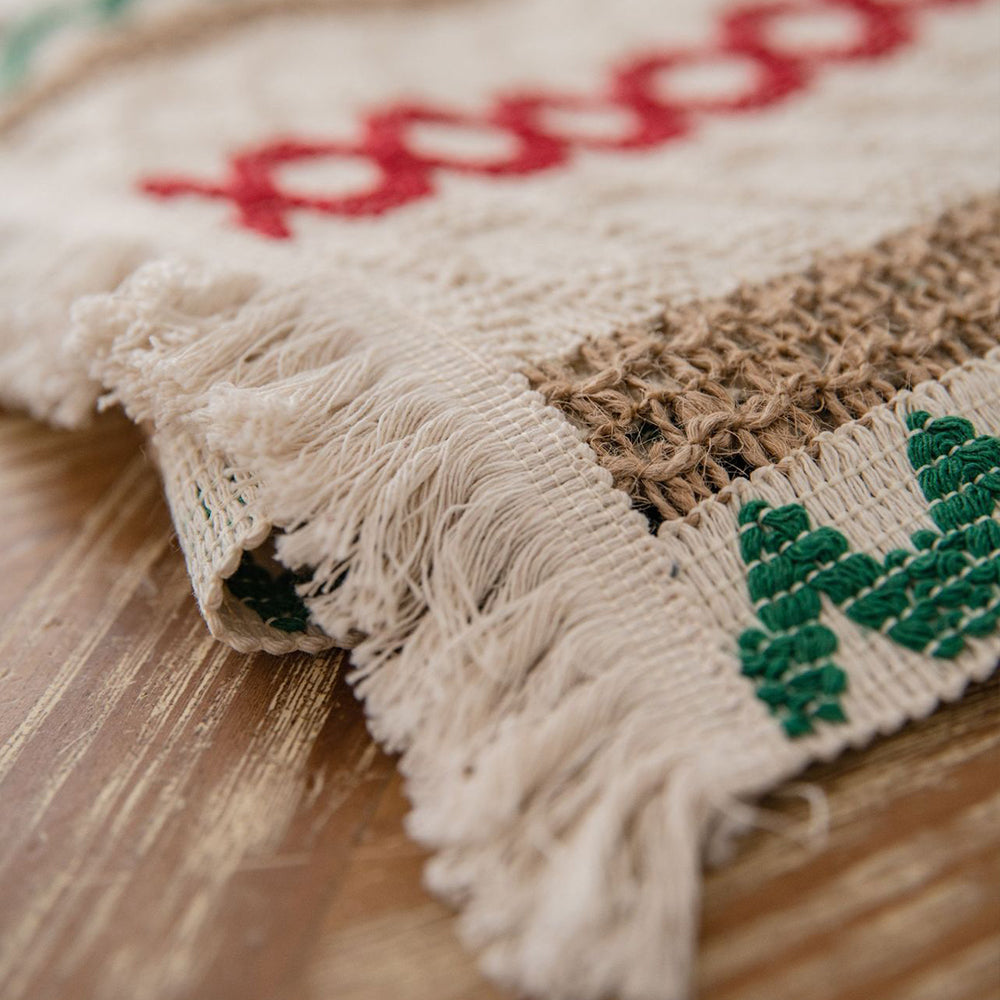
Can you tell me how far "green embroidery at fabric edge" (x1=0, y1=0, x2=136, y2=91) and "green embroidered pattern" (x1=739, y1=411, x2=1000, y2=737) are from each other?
1.01 metres

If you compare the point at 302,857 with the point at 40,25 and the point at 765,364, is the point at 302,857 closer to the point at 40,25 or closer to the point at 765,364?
the point at 765,364

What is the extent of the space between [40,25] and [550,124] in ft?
2.23

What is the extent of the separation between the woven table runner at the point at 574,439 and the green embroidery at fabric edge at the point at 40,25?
35cm

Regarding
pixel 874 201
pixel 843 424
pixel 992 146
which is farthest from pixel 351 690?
pixel 992 146

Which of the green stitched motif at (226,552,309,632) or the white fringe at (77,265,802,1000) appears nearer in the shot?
the white fringe at (77,265,802,1000)

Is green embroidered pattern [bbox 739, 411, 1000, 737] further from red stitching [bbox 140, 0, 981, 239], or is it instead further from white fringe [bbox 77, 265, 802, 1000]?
red stitching [bbox 140, 0, 981, 239]

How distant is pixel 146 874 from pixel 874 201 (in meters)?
0.65

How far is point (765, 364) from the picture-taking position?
53cm

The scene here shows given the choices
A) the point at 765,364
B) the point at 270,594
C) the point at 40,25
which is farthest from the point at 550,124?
the point at 40,25

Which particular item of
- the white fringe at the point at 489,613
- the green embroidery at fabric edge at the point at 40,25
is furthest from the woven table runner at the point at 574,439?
the green embroidery at fabric edge at the point at 40,25

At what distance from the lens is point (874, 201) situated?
67 centimetres

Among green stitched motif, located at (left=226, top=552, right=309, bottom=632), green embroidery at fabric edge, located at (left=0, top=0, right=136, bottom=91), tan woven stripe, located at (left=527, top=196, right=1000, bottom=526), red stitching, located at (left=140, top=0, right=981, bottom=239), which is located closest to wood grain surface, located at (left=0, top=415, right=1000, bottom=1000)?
green stitched motif, located at (left=226, top=552, right=309, bottom=632)

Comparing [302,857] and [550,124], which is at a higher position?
[550,124]

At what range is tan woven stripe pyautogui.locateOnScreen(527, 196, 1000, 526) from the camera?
492 mm
